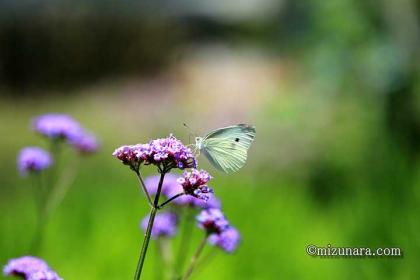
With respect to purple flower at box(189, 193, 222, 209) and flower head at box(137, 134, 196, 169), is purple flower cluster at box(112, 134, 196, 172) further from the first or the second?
purple flower at box(189, 193, 222, 209)

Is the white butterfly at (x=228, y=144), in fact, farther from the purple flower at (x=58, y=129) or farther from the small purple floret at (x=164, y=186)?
the purple flower at (x=58, y=129)

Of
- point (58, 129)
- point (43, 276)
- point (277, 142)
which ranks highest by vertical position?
point (277, 142)

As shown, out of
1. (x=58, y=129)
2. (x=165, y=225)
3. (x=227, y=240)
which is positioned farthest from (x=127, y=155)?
(x=58, y=129)

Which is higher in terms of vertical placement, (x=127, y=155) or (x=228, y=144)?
(x=228, y=144)

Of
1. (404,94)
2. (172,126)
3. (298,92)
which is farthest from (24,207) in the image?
(404,94)

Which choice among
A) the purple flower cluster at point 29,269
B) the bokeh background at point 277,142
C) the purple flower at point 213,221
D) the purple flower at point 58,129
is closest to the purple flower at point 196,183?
the purple flower at point 213,221

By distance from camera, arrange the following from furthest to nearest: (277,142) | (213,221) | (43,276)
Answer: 1. (277,142)
2. (213,221)
3. (43,276)

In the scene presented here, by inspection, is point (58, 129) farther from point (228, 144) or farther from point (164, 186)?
point (228, 144)
